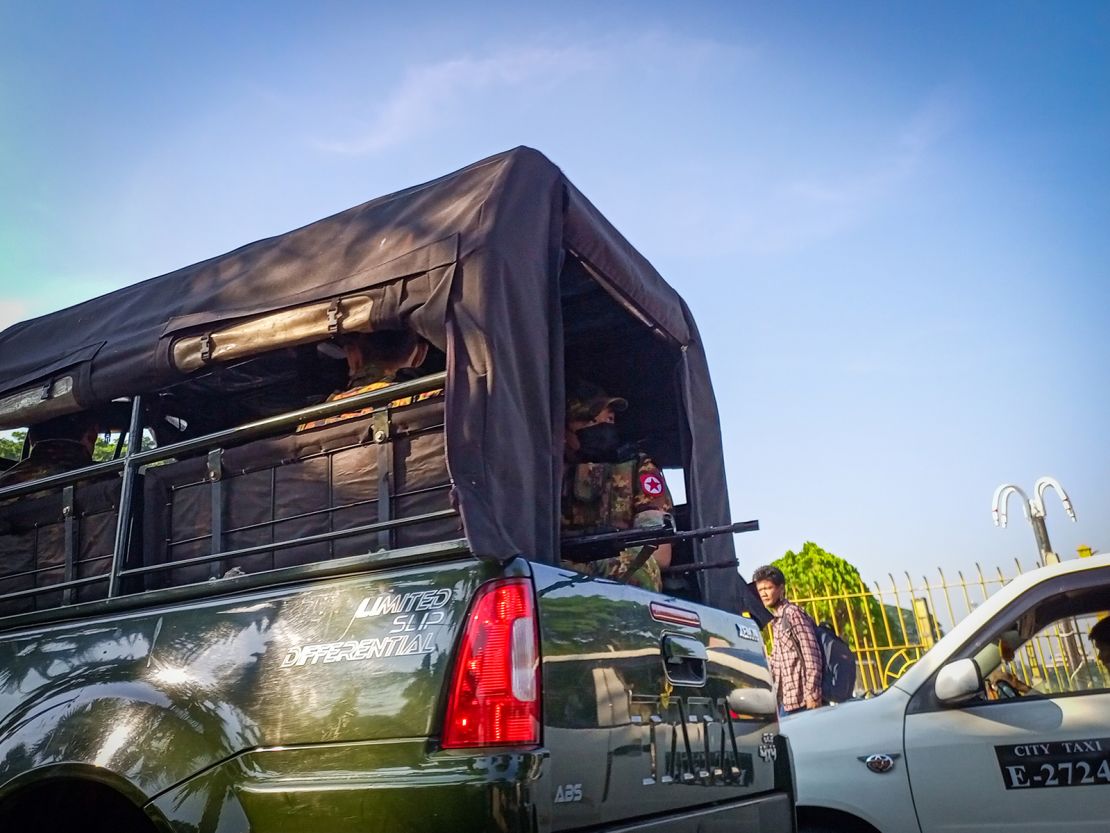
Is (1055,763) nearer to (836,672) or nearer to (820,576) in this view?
(836,672)

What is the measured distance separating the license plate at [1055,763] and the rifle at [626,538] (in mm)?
1839

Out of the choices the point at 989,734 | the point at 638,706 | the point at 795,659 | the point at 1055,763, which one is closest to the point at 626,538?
the point at 638,706

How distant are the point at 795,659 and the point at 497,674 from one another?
4801 millimetres

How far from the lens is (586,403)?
4055 millimetres

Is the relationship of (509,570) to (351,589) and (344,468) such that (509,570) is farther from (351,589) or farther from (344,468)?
(344,468)

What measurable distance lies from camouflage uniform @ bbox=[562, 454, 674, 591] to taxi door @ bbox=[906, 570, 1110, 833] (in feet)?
4.62

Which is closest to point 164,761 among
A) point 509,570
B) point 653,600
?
point 509,570

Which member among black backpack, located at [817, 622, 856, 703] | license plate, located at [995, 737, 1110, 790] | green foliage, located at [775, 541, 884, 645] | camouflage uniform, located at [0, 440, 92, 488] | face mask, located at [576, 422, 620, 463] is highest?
green foliage, located at [775, 541, 884, 645]

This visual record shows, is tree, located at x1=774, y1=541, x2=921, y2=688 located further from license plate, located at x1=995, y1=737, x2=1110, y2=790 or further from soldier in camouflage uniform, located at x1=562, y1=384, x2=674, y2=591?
soldier in camouflage uniform, located at x1=562, y1=384, x2=674, y2=591

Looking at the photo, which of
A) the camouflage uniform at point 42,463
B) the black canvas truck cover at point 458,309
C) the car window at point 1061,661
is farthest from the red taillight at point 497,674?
the car window at point 1061,661

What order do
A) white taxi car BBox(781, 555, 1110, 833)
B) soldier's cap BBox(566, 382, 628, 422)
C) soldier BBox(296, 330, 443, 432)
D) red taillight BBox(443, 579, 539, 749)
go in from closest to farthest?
1. red taillight BBox(443, 579, 539, 749)
2. soldier BBox(296, 330, 443, 432)
3. white taxi car BBox(781, 555, 1110, 833)
4. soldier's cap BBox(566, 382, 628, 422)

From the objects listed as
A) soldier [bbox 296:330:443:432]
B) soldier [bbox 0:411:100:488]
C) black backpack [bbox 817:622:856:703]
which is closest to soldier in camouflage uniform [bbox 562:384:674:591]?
soldier [bbox 296:330:443:432]

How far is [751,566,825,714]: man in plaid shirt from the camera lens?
21.1 ft

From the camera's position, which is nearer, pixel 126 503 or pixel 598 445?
pixel 126 503
